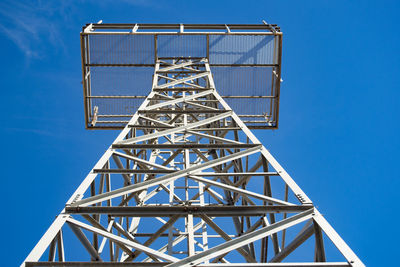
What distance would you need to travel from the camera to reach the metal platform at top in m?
17.7

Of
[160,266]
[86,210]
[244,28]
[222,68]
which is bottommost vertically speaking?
[160,266]

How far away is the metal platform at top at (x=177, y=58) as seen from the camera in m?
17.7

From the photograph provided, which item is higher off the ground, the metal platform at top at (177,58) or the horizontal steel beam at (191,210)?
the metal platform at top at (177,58)

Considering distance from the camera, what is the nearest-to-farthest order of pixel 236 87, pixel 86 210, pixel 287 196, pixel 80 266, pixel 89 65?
pixel 80 266 → pixel 86 210 → pixel 287 196 → pixel 89 65 → pixel 236 87

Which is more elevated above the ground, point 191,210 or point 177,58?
point 177,58

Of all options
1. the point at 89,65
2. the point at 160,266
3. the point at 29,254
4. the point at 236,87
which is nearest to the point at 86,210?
the point at 29,254

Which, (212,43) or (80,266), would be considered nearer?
(80,266)

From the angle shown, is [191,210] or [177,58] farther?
[177,58]

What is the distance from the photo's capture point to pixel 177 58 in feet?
61.3

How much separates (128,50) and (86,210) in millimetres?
12678

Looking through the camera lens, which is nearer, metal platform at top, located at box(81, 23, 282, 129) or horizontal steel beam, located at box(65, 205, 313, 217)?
horizontal steel beam, located at box(65, 205, 313, 217)

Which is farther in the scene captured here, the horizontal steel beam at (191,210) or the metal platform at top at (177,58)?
the metal platform at top at (177,58)

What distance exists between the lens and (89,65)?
57.9 feet

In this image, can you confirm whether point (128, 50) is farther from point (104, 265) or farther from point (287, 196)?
point (104, 265)
